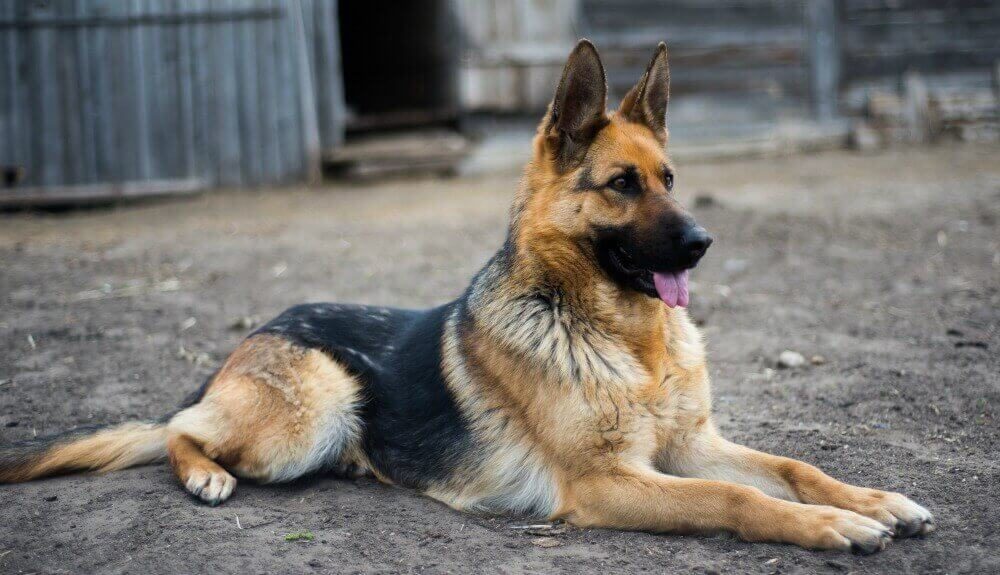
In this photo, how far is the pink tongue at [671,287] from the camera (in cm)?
355

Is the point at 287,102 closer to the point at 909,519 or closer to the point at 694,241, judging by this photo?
the point at 694,241

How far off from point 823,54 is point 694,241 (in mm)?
11655

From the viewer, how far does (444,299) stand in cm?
694

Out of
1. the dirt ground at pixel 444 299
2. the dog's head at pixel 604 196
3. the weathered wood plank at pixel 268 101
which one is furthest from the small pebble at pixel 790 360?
the weathered wood plank at pixel 268 101

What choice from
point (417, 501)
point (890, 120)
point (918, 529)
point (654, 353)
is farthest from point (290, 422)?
point (890, 120)

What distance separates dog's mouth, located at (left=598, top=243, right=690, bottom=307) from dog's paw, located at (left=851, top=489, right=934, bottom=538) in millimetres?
1026

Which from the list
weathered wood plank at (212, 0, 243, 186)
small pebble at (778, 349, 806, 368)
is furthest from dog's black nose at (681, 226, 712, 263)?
weathered wood plank at (212, 0, 243, 186)

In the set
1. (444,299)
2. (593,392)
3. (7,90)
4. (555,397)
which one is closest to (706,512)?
(593,392)

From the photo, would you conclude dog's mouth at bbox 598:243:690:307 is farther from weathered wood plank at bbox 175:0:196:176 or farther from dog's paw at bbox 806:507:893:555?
weathered wood plank at bbox 175:0:196:176

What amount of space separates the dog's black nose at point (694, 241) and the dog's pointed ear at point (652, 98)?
0.75 meters

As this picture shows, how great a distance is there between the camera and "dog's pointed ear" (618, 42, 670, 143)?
12.8 ft

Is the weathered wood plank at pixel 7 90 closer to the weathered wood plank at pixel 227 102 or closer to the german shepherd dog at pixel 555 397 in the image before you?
the weathered wood plank at pixel 227 102

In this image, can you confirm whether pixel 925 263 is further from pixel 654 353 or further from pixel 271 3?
pixel 271 3

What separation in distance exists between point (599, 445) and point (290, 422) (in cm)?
143
